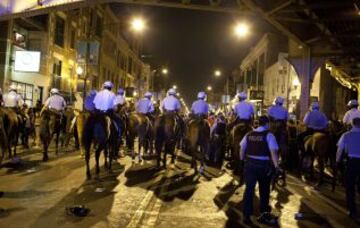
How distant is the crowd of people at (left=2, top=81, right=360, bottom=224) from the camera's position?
380 inches

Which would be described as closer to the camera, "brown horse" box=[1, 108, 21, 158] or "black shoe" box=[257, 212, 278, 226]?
"black shoe" box=[257, 212, 278, 226]

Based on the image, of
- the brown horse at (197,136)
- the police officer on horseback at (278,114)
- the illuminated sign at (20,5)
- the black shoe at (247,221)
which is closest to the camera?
the black shoe at (247,221)

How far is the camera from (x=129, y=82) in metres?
78.3

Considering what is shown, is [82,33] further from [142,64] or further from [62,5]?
[142,64]

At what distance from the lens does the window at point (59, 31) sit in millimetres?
41031

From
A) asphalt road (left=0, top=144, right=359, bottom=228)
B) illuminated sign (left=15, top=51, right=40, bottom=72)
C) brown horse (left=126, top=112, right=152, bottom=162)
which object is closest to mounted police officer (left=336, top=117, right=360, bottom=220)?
asphalt road (left=0, top=144, right=359, bottom=228)

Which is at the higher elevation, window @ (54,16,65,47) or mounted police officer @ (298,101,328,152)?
window @ (54,16,65,47)

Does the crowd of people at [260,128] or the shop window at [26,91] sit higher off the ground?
the shop window at [26,91]

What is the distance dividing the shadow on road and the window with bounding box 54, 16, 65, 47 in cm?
2799

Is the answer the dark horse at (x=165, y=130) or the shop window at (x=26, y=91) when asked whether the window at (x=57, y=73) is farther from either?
the dark horse at (x=165, y=130)

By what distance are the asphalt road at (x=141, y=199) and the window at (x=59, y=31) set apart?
2507 cm

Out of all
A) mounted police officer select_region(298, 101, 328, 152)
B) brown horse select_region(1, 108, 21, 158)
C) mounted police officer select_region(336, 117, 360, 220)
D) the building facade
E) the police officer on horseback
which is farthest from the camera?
→ the building facade

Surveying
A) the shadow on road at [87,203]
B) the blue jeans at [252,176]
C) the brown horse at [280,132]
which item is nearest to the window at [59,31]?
the brown horse at [280,132]

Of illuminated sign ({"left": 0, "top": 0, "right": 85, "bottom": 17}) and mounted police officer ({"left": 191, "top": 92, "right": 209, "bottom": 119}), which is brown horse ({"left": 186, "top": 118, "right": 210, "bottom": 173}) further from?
illuminated sign ({"left": 0, "top": 0, "right": 85, "bottom": 17})
